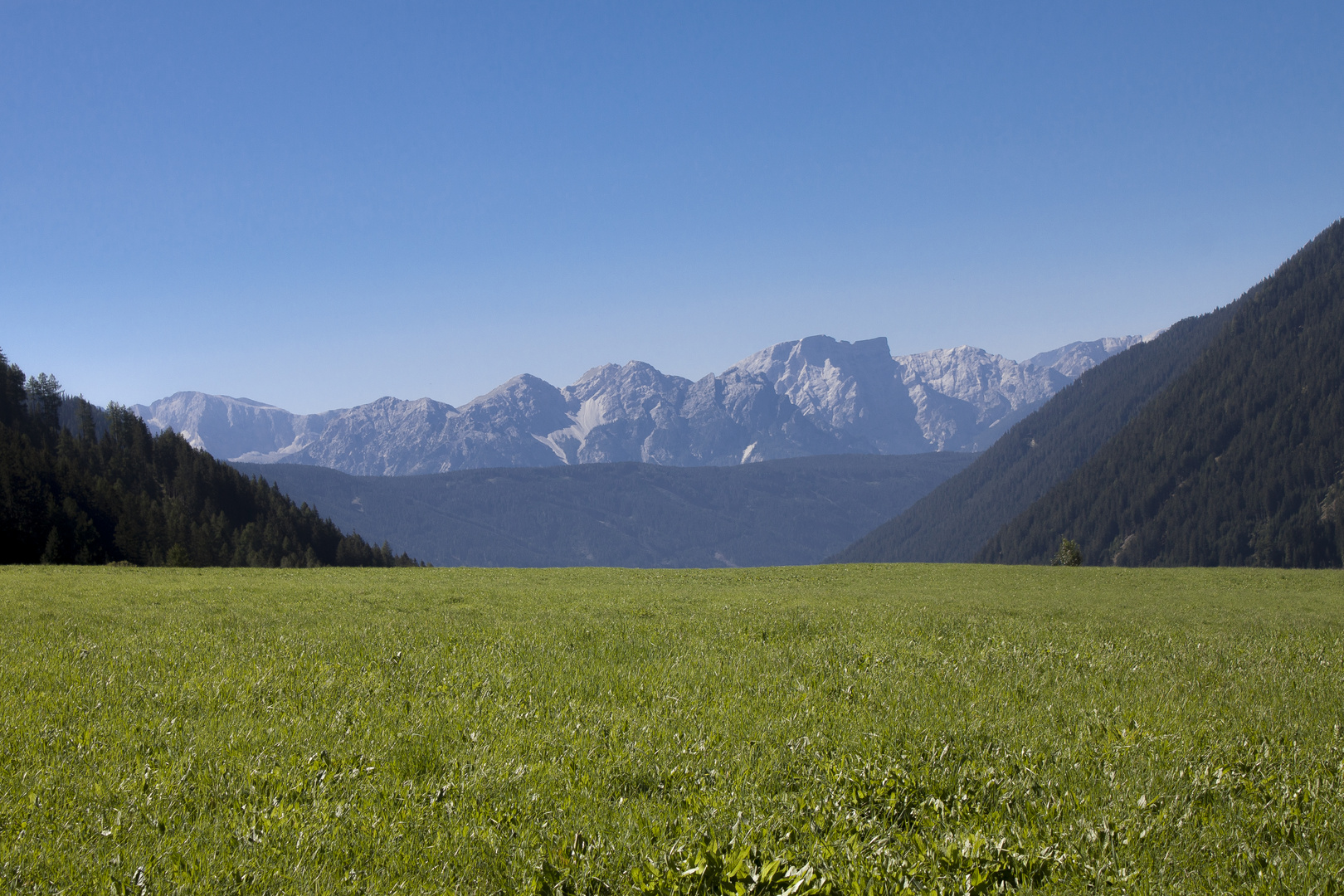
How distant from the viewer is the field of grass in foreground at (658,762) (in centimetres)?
511

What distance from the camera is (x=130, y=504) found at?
98.1m

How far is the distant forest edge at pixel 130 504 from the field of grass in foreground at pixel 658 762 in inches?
2817

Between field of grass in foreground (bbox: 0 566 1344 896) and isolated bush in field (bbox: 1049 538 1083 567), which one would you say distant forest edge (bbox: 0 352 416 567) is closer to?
field of grass in foreground (bbox: 0 566 1344 896)

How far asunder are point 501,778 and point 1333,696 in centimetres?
1073

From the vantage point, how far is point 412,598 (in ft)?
82.4

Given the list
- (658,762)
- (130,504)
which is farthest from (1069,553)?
(130,504)

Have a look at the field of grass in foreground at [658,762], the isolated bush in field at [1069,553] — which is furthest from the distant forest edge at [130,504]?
the isolated bush in field at [1069,553]

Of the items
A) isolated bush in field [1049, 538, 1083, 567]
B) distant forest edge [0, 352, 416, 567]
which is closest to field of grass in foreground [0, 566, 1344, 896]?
distant forest edge [0, 352, 416, 567]

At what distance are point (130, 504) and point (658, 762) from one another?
11542 cm

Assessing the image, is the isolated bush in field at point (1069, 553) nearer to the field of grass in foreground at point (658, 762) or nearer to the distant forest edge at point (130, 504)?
the field of grass in foreground at point (658, 762)

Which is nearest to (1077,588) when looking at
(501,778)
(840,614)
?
(840,614)

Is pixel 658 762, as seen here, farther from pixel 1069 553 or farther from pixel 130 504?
pixel 130 504

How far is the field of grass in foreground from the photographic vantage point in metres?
5.11

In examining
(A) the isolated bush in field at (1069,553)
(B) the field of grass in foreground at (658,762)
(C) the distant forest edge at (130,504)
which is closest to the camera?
(B) the field of grass in foreground at (658,762)
